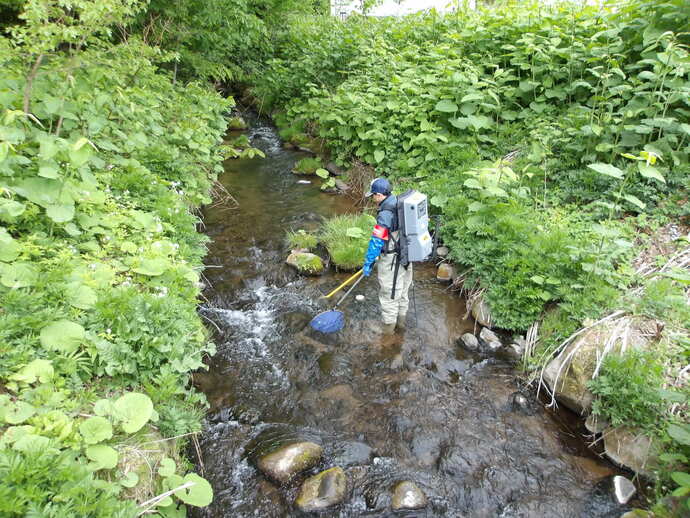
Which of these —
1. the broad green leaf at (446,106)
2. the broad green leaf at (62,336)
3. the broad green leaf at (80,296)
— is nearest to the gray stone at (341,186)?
the broad green leaf at (446,106)

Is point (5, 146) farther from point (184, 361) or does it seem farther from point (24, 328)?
point (184, 361)

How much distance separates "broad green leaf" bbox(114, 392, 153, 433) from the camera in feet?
9.96

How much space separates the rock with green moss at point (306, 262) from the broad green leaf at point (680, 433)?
5421 mm

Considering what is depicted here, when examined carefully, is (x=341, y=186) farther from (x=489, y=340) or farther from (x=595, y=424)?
(x=595, y=424)

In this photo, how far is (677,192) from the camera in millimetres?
6156

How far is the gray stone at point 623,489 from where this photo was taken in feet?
13.0

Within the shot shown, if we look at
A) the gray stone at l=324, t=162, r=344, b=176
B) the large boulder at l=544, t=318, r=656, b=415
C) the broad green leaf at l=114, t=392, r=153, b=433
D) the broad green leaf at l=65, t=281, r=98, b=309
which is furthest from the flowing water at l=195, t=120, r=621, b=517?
the gray stone at l=324, t=162, r=344, b=176

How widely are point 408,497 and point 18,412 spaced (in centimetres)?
329

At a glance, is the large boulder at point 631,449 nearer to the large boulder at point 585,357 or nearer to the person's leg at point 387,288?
the large boulder at point 585,357

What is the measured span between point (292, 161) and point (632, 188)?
30.2ft

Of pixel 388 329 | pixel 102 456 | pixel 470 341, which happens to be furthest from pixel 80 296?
pixel 470 341

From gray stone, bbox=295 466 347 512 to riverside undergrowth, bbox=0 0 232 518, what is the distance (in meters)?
1.12

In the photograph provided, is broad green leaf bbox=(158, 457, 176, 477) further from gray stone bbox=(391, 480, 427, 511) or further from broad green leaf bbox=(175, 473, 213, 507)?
gray stone bbox=(391, 480, 427, 511)

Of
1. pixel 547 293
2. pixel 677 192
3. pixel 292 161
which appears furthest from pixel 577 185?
pixel 292 161
